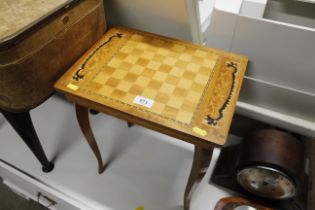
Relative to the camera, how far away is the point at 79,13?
2.25 feet

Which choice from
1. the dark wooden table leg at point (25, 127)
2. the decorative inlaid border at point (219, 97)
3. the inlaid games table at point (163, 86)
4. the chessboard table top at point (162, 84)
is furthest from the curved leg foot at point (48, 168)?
the decorative inlaid border at point (219, 97)

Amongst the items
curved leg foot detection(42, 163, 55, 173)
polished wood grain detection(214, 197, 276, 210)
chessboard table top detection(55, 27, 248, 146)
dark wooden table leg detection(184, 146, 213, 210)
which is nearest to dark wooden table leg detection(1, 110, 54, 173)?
curved leg foot detection(42, 163, 55, 173)

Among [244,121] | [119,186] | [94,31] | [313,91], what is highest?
[94,31]

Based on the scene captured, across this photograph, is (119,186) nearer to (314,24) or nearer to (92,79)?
(92,79)

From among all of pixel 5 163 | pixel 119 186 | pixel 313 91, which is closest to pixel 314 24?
pixel 313 91

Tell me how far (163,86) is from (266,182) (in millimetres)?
Answer: 490

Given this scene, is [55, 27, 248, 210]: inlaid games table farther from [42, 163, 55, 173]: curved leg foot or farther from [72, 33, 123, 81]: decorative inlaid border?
[42, 163, 55, 173]: curved leg foot

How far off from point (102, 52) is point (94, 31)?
0.32 feet

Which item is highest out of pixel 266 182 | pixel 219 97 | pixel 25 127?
pixel 219 97

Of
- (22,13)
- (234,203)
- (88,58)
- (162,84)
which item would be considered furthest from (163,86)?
(234,203)

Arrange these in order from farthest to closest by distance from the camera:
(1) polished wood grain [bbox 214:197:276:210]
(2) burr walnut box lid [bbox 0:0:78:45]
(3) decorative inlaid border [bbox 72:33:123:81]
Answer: (1) polished wood grain [bbox 214:197:276:210], (3) decorative inlaid border [bbox 72:33:123:81], (2) burr walnut box lid [bbox 0:0:78:45]

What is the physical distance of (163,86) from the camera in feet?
2.06

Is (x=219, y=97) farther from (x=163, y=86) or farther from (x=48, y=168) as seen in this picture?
(x=48, y=168)

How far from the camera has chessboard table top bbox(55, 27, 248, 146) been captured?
0.56 m
